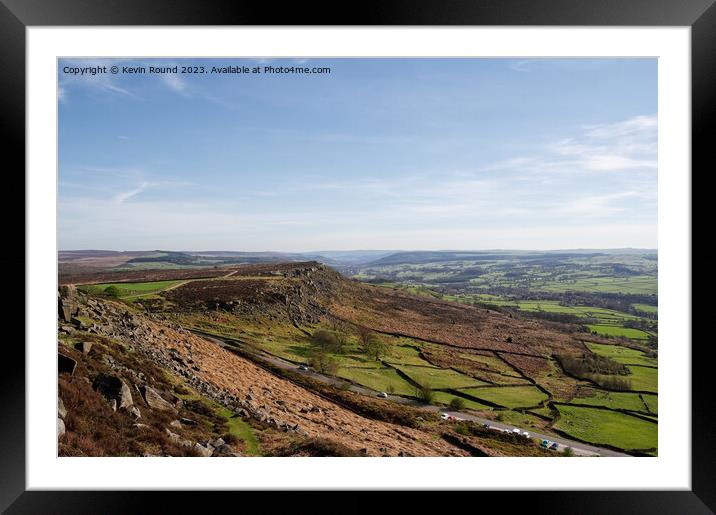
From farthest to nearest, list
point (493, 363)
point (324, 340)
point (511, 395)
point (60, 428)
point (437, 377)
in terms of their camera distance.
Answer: point (493, 363), point (324, 340), point (437, 377), point (511, 395), point (60, 428)

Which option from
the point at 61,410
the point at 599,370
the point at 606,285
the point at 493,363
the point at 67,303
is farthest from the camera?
the point at 606,285

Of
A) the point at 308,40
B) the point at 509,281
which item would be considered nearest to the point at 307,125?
the point at 308,40

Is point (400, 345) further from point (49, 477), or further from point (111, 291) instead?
point (49, 477)

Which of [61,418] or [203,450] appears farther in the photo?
[203,450]

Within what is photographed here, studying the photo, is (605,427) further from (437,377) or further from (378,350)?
(378,350)

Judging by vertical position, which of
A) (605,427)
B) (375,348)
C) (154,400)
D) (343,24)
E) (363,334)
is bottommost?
(605,427)

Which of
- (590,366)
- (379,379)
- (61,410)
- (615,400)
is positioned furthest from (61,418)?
(590,366)

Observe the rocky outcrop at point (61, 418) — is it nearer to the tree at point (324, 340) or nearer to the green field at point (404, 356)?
the tree at point (324, 340)
